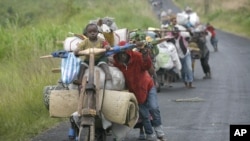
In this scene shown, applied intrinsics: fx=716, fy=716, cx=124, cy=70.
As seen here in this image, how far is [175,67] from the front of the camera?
1812 cm

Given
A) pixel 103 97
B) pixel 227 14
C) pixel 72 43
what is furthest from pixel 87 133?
pixel 227 14

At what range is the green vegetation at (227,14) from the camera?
51.7m

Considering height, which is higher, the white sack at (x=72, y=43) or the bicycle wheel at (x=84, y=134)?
the white sack at (x=72, y=43)

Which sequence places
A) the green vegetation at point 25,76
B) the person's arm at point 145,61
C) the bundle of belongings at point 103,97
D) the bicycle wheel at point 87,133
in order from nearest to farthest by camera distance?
the bicycle wheel at point 87,133, the bundle of belongings at point 103,97, the person's arm at point 145,61, the green vegetation at point 25,76

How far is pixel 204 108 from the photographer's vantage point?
14266 millimetres

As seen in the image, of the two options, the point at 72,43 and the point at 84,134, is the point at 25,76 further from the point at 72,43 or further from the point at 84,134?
the point at 84,134

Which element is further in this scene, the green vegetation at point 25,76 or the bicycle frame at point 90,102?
the green vegetation at point 25,76

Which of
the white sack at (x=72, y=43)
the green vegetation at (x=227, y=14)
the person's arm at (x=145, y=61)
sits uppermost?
the green vegetation at (x=227, y=14)

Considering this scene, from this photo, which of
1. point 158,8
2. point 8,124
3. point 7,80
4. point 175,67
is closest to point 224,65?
point 175,67

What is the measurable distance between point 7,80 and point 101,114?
591 centimetres

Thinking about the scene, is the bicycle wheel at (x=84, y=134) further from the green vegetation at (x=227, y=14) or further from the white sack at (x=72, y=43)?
the green vegetation at (x=227, y=14)

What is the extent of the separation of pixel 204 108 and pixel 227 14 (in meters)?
50.5

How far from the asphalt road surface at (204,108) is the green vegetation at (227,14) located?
25.6 metres

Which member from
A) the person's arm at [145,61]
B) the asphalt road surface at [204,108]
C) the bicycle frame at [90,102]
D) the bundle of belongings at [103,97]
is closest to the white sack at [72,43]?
the bundle of belongings at [103,97]
